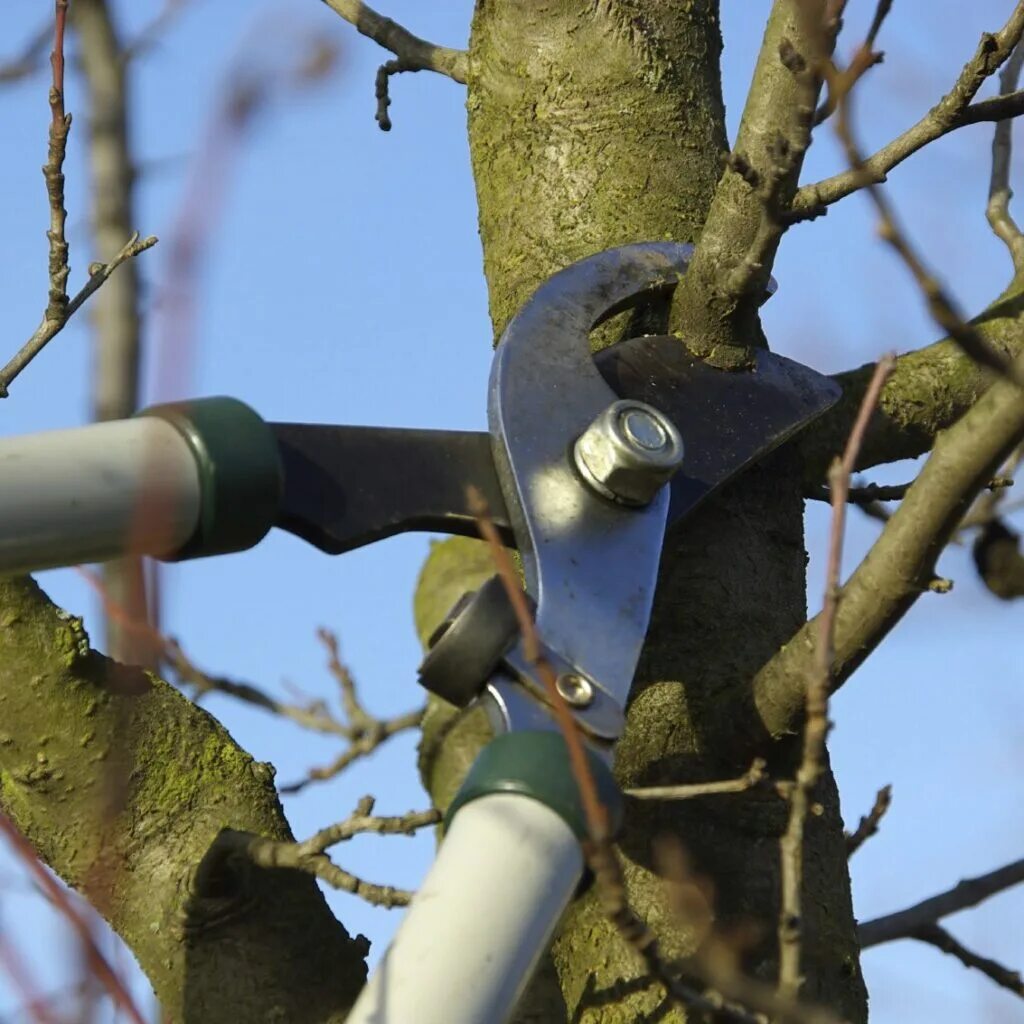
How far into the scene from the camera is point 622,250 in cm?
201

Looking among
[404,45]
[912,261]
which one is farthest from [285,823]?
[404,45]

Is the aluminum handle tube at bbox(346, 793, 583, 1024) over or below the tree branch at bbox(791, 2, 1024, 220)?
below

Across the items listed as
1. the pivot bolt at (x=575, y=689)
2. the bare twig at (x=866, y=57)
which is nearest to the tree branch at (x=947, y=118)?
the bare twig at (x=866, y=57)

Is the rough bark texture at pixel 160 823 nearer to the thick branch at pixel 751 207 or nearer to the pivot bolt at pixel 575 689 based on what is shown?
the pivot bolt at pixel 575 689

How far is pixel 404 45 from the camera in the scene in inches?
106

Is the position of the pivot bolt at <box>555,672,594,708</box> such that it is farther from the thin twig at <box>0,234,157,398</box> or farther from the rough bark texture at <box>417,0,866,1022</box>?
the thin twig at <box>0,234,157,398</box>

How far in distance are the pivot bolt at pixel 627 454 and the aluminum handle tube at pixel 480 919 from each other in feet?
1.53

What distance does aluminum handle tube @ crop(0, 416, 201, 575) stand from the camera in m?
1.37

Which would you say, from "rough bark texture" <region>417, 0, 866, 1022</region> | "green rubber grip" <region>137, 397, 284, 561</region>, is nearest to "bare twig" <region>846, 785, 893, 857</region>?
"rough bark texture" <region>417, 0, 866, 1022</region>

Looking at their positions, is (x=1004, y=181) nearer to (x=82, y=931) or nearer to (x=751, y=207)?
(x=751, y=207)

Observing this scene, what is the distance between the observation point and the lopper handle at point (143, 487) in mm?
1374

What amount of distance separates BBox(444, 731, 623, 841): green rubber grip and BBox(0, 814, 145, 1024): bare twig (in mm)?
552

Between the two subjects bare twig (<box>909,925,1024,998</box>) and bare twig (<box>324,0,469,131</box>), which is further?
bare twig (<box>324,0,469,131</box>)

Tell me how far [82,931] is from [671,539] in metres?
1.17
